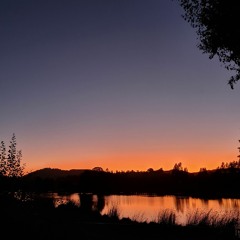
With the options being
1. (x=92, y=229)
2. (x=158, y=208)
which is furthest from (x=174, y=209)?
(x=92, y=229)

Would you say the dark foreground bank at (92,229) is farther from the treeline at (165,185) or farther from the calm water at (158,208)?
the treeline at (165,185)

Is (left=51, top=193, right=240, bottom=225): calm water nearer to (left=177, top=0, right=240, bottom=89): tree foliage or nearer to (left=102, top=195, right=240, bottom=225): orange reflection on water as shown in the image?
(left=102, top=195, right=240, bottom=225): orange reflection on water

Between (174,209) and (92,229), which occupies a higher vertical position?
(92,229)

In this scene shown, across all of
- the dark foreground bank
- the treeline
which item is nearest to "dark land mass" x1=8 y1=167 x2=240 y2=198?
the treeline

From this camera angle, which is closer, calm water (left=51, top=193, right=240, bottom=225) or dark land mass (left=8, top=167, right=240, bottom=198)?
calm water (left=51, top=193, right=240, bottom=225)

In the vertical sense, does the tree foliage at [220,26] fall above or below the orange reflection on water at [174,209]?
above

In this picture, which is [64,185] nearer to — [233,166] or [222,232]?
[233,166]

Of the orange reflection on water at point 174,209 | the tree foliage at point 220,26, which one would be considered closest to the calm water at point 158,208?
the orange reflection on water at point 174,209

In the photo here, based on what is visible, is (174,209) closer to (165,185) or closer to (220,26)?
(220,26)

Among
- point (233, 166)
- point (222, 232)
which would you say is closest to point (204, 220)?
point (222, 232)

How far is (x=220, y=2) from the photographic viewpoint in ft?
51.2

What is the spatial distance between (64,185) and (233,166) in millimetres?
81368

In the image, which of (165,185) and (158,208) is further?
(165,185)

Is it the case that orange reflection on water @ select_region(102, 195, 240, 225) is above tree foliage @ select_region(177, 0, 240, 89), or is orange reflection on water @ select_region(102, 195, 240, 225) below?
below
